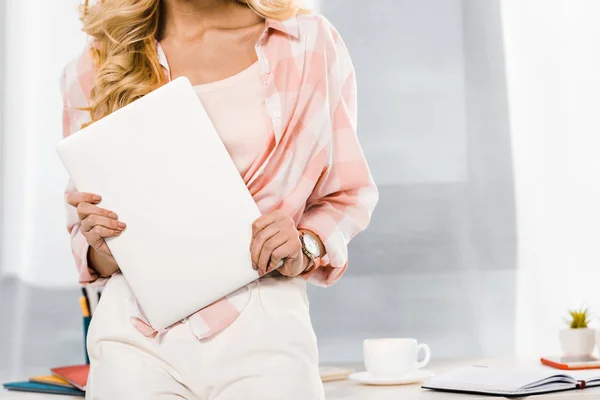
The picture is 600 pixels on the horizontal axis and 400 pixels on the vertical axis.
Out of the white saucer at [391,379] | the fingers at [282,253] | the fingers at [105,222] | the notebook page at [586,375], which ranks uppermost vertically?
the fingers at [105,222]

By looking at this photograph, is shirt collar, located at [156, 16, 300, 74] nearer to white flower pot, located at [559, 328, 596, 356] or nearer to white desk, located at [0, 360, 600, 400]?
white desk, located at [0, 360, 600, 400]

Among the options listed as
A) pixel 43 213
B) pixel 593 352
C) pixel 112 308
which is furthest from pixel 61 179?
pixel 593 352

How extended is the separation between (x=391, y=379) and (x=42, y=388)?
2.02 feet

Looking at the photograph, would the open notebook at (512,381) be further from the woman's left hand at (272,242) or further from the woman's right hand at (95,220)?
the woman's right hand at (95,220)

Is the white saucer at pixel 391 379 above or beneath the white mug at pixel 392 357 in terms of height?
beneath

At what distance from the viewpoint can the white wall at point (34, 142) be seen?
2.12 m

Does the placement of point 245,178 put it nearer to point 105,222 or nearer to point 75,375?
point 105,222

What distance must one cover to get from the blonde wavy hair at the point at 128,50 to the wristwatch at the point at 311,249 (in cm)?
31

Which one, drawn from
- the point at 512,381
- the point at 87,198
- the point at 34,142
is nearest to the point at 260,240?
the point at 87,198

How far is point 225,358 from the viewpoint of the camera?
3.17 feet

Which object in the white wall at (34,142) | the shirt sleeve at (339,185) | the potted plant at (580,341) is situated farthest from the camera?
the white wall at (34,142)

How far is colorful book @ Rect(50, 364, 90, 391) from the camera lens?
1.35m

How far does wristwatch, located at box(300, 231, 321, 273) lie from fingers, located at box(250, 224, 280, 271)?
0.20 feet

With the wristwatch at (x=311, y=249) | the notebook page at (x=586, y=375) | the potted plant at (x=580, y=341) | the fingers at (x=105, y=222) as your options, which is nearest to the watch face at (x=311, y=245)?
the wristwatch at (x=311, y=249)
